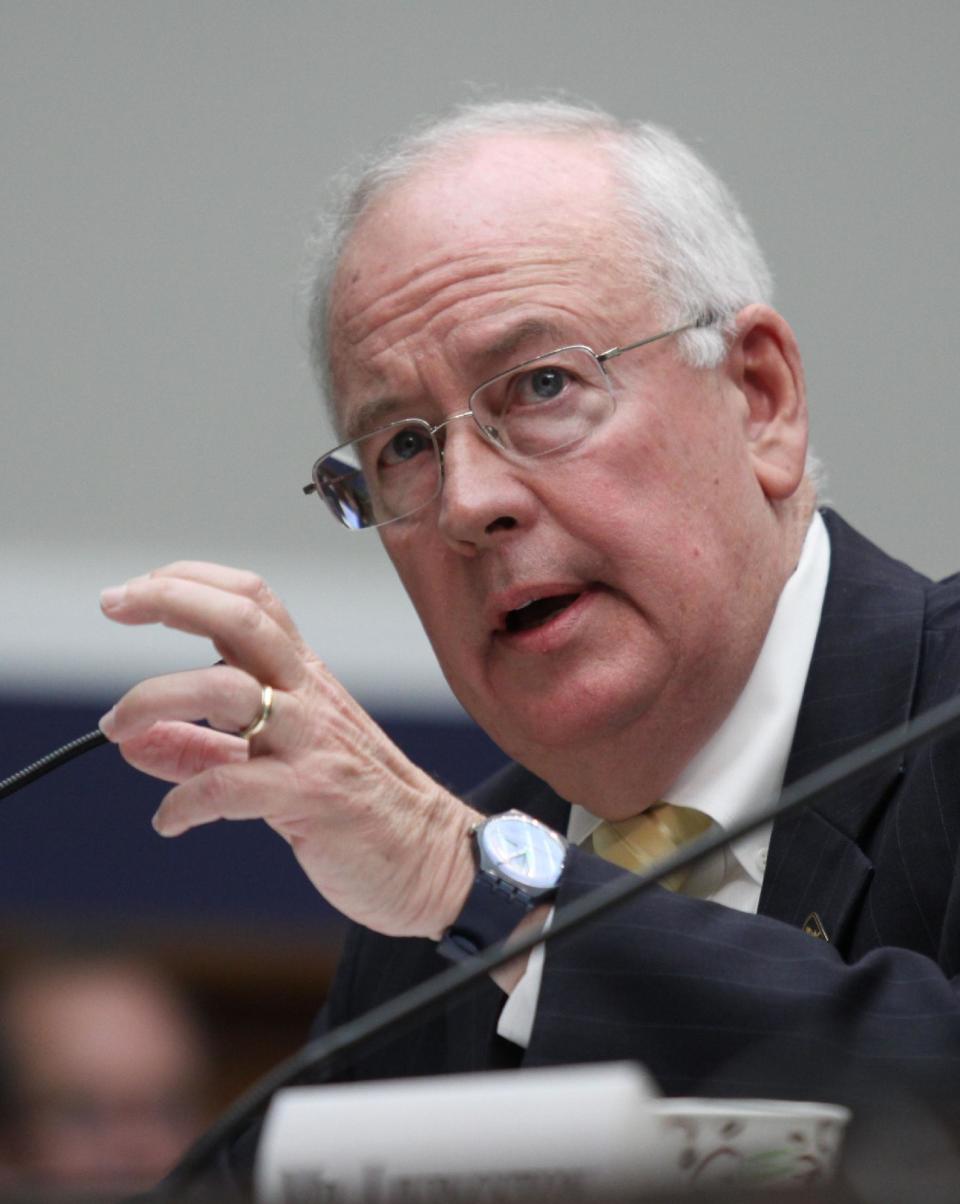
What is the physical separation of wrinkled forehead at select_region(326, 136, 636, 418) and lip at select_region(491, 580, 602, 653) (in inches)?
11.4

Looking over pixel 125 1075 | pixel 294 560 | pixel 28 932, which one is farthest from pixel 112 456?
pixel 125 1075

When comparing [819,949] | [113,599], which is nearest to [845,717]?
[819,949]

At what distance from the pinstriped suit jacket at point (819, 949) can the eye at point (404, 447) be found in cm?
46

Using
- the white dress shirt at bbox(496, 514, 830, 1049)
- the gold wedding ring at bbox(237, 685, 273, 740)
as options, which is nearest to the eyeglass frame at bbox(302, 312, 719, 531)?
the white dress shirt at bbox(496, 514, 830, 1049)

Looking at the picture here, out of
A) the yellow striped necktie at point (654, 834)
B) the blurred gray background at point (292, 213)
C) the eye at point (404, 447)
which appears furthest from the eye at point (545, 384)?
the blurred gray background at point (292, 213)

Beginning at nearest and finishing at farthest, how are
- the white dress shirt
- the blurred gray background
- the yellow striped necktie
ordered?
the white dress shirt, the yellow striped necktie, the blurred gray background

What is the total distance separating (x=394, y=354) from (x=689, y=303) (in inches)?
12.6

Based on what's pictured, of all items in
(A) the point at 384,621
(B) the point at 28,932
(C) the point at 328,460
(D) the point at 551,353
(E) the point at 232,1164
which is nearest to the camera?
(E) the point at 232,1164

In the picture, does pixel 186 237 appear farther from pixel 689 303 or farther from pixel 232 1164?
pixel 232 1164

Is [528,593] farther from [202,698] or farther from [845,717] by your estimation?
[202,698]

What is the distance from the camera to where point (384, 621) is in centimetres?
371

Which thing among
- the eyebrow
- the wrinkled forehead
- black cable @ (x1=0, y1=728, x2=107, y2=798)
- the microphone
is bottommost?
the microphone

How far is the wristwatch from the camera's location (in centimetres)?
133

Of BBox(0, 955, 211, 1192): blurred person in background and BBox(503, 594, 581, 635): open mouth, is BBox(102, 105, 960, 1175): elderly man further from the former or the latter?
BBox(0, 955, 211, 1192): blurred person in background
